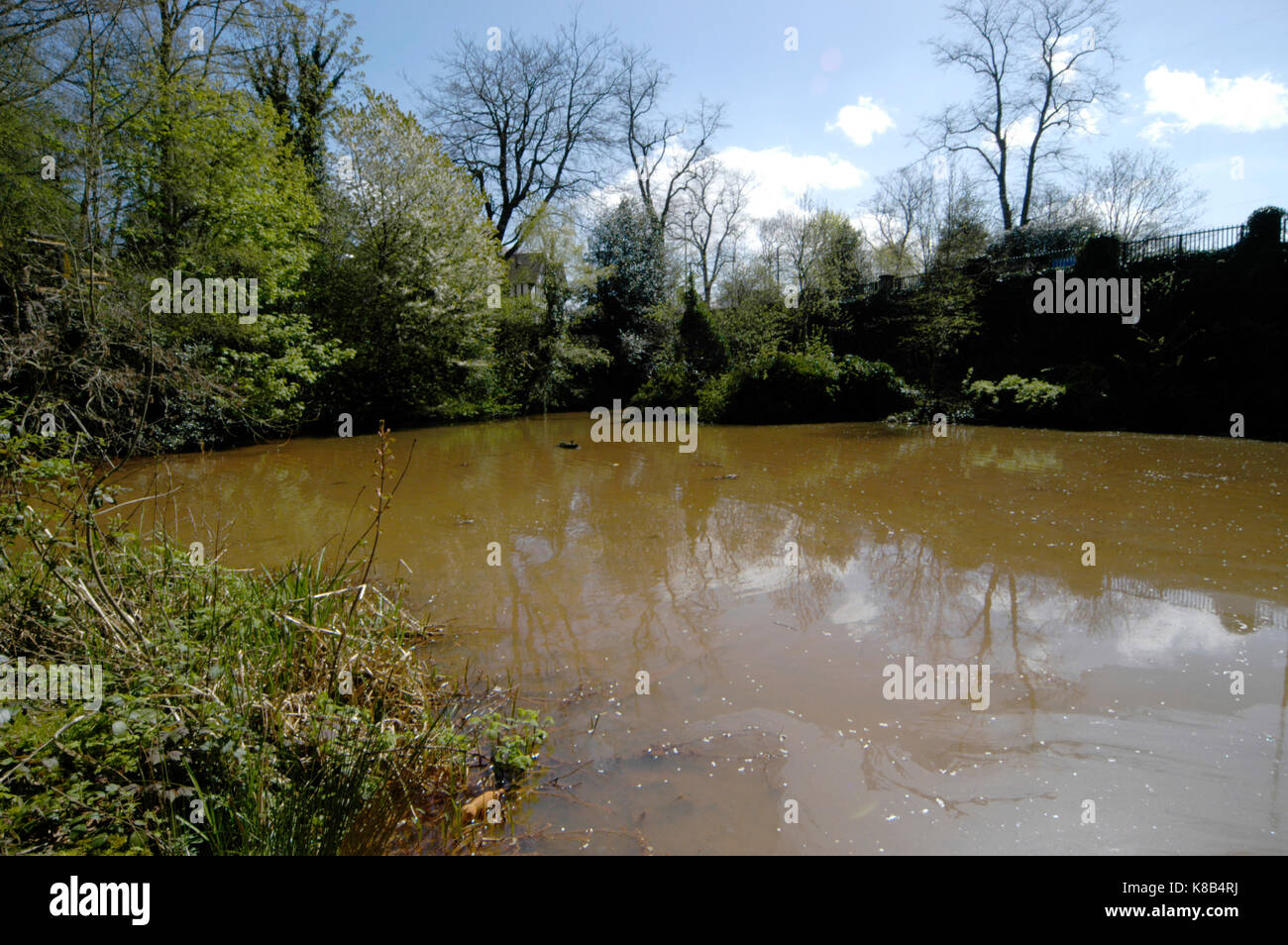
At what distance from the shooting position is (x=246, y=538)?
24.7ft

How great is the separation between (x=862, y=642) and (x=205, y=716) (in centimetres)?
385

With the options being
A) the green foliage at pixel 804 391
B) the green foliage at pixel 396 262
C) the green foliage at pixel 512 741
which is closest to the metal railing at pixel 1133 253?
the green foliage at pixel 804 391

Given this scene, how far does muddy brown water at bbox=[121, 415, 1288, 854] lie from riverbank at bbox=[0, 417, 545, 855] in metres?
0.45

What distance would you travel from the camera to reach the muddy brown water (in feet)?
9.84

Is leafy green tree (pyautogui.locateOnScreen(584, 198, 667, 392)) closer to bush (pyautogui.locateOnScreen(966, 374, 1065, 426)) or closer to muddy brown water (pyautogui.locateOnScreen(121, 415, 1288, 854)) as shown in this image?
bush (pyautogui.locateOnScreen(966, 374, 1065, 426))

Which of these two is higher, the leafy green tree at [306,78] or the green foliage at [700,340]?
the leafy green tree at [306,78]

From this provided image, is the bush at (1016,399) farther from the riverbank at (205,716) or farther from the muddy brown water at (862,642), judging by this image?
the riverbank at (205,716)

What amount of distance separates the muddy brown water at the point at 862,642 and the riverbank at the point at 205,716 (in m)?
0.45

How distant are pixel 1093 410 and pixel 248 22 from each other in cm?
2106

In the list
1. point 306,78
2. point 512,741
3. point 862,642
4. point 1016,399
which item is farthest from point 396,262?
point 512,741

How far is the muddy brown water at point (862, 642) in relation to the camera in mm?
3000

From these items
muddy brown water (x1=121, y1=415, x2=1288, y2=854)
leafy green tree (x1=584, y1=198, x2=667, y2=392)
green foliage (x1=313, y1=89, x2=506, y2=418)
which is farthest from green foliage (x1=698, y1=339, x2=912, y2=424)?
muddy brown water (x1=121, y1=415, x2=1288, y2=854)

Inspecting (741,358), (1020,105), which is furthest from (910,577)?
(1020,105)

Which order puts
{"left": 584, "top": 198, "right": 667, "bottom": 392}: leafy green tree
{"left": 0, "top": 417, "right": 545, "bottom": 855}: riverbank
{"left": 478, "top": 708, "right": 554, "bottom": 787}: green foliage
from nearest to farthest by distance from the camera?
{"left": 0, "top": 417, "right": 545, "bottom": 855}: riverbank
{"left": 478, "top": 708, "right": 554, "bottom": 787}: green foliage
{"left": 584, "top": 198, "right": 667, "bottom": 392}: leafy green tree
